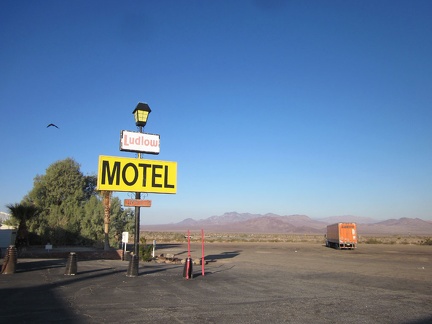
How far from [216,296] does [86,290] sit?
360 centimetres

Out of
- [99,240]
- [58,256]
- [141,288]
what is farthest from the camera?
[99,240]

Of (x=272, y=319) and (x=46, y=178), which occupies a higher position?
(x=46, y=178)

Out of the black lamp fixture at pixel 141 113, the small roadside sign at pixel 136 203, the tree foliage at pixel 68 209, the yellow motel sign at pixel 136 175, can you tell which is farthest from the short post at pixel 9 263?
the tree foliage at pixel 68 209

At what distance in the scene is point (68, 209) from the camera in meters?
35.1

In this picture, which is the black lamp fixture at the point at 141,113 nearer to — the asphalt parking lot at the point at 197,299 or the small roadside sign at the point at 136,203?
the small roadside sign at the point at 136,203

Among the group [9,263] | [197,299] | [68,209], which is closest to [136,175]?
[9,263]

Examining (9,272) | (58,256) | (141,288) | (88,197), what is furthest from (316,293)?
(88,197)

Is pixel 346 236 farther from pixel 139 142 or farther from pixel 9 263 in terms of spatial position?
pixel 9 263

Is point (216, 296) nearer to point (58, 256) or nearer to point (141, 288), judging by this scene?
point (141, 288)

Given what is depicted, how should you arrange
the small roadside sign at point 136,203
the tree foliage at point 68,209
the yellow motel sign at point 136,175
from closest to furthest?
the small roadside sign at point 136,203 → the yellow motel sign at point 136,175 → the tree foliage at point 68,209

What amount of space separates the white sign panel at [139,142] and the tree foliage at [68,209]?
2003 centimetres

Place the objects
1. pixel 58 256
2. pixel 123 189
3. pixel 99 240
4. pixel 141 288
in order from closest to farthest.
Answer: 1. pixel 141 288
2. pixel 123 189
3. pixel 58 256
4. pixel 99 240

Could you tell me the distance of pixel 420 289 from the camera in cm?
1351

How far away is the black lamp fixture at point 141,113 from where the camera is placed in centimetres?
1584
